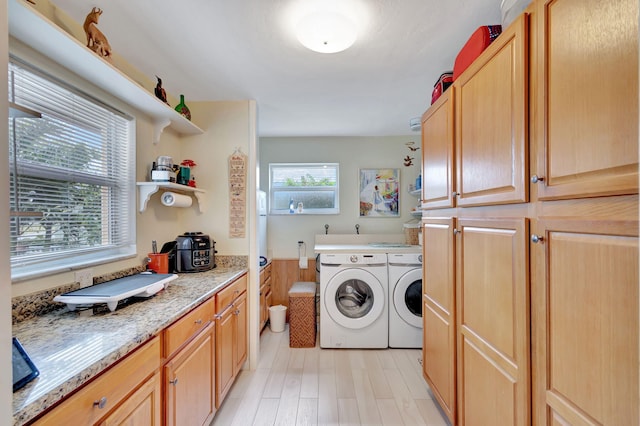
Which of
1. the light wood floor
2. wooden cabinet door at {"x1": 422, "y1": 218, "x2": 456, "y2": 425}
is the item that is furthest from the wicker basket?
wooden cabinet door at {"x1": 422, "y1": 218, "x2": 456, "y2": 425}

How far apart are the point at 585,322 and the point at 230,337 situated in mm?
1863

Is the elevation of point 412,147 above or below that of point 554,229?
above

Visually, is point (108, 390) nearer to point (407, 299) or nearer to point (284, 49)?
point (284, 49)

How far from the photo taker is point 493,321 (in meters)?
1.16

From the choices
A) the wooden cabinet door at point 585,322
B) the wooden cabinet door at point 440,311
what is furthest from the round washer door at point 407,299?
the wooden cabinet door at point 585,322

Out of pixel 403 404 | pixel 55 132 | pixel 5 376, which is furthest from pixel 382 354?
pixel 55 132

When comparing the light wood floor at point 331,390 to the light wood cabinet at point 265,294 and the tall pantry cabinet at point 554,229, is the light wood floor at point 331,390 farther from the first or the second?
the tall pantry cabinet at point 554,229

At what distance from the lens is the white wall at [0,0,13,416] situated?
0.50 meters

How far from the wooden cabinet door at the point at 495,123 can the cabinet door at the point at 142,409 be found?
1558 mm

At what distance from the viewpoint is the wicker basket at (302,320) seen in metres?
2.73

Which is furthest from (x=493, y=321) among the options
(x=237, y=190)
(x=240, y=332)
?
(x=237, y=190)

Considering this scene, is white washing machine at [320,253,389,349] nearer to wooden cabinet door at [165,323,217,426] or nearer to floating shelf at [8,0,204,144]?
wooden cabinet door at [165,323,217,426]

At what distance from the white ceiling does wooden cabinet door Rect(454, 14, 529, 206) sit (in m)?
0.39

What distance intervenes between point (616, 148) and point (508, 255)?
1.71 ft
